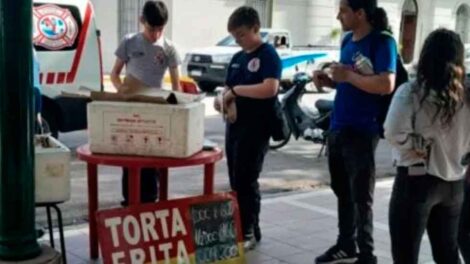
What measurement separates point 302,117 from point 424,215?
249 inches

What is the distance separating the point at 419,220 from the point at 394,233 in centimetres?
16

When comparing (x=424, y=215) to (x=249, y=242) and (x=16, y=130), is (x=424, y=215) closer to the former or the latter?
(x=249, y=242)

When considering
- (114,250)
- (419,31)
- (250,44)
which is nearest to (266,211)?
(250,44)

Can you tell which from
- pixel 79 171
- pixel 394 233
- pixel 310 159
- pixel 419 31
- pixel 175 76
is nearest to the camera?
pixel 394 233

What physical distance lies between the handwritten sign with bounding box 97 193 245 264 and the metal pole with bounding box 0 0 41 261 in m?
0.39

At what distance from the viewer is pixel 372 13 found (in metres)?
4.23

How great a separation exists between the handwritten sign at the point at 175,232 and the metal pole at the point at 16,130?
0.39m

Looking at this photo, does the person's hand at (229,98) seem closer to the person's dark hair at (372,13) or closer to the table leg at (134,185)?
the person's dark hair at (372,13)

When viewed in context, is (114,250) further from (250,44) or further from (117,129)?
(250,44)

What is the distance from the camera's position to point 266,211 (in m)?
6.28

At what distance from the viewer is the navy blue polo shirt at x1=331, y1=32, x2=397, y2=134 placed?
13.7 feet

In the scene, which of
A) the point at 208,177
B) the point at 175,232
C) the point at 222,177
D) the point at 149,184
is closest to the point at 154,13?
the point at 149,184

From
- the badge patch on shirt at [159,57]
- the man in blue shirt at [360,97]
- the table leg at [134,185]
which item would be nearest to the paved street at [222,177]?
the badge patch on shirt at [159,57]

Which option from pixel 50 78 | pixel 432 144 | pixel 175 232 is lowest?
pixel 175 232
